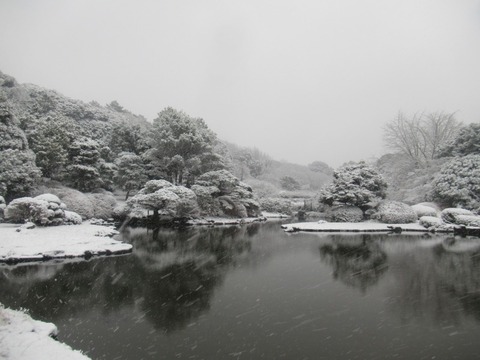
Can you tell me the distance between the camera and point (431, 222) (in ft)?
55.8

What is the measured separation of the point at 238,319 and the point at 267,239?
9.19 m

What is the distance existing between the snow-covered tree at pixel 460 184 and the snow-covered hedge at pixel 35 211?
21.9 metres

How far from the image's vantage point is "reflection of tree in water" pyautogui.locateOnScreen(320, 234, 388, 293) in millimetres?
8383

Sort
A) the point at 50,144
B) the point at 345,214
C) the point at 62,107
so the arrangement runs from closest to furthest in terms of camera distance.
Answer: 1. the point at 50,144
2. the point at 345,214
3. the point at 62,107

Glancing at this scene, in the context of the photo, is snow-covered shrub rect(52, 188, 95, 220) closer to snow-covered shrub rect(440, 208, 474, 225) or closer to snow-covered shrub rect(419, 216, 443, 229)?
snow-covered shrub rect(419, 216, 443, 229)

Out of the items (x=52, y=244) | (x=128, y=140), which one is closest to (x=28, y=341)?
(x=52, y=244)

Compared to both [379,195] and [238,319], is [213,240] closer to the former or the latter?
[238,319]

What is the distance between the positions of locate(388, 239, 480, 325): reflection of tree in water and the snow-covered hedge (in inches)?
521

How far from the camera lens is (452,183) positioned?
63.9ft

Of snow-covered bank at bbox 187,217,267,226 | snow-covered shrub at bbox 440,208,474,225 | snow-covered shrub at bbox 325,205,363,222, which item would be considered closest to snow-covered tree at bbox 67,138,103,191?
snow-covered bank at bbox 187,217,267,226

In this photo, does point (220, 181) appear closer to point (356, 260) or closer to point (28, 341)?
point (356, 260)

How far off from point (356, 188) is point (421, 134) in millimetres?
16896

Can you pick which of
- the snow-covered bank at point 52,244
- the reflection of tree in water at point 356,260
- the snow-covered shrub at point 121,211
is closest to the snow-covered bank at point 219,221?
the snow-covered shrub at point 121,211

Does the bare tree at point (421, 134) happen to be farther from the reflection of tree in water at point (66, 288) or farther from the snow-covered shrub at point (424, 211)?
the reflection of tree in water at point (66, 288)
